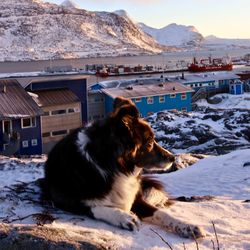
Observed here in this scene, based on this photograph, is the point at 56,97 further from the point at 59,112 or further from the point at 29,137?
the point at 29,137

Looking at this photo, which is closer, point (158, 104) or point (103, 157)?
point (103, 157)

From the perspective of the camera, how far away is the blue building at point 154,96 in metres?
37.8

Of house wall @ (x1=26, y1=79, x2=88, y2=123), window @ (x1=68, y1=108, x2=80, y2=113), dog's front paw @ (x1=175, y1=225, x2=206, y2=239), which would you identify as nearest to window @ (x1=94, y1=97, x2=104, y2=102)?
house wall @ (x1=26, y1=79, x2=88, y2=123)

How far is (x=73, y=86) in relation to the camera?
101 ft

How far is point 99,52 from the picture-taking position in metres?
168

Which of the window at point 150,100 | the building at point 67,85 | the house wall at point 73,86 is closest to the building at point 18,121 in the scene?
the building at point 67,85

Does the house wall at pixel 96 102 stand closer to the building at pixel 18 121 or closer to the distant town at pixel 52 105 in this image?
the distant town at pixel 52 105

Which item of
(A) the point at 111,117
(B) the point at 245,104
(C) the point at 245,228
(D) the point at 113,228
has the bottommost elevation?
(B) the point at 245,104

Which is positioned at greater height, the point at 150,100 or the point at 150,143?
the point at 150,143

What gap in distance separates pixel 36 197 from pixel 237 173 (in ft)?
18.3

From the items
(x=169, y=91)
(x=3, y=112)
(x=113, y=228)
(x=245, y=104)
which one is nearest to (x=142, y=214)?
(x=113, y=228)

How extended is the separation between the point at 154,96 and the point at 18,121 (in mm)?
16027

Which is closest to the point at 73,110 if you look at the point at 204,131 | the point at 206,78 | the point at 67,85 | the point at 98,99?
the point at 67,85

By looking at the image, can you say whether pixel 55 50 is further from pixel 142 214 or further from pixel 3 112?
pixel 142 214
